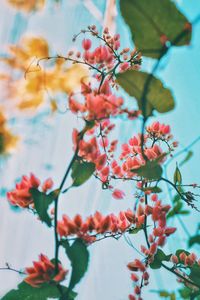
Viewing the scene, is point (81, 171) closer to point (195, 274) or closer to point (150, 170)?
point (150, 170)

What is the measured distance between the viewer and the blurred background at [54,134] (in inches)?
25.3

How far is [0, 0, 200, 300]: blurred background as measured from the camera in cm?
64

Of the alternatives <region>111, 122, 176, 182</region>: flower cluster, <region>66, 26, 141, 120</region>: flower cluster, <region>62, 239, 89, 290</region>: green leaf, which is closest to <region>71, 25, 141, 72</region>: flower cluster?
<region>66, 26, 141, 120</region>: flower cluster

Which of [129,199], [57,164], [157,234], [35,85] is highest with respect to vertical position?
[35,85]

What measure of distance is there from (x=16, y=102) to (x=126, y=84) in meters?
0.45

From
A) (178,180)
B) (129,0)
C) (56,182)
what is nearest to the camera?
→ (129,0)

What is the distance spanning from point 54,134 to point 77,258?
44 cm

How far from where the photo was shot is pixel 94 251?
698 mm

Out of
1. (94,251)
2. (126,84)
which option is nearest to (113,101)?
(126,84)

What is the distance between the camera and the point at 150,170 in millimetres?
309

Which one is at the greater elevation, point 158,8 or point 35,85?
point 35,85

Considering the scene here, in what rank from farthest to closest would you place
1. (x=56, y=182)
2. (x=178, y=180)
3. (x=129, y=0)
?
(x=56, y=182) < (x=178, y=180) < (x=129, y=0)

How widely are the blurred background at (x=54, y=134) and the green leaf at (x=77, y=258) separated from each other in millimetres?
320

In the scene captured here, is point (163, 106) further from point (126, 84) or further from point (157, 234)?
point (157, 234)
